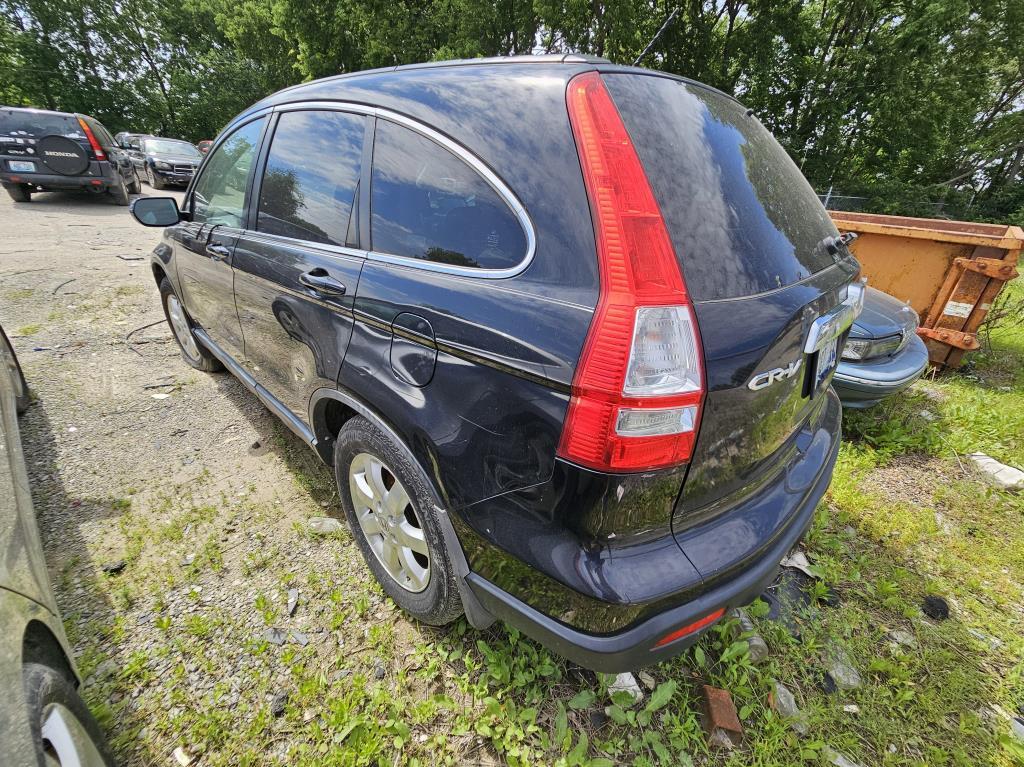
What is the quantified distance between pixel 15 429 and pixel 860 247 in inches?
234

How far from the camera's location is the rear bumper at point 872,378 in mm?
2840

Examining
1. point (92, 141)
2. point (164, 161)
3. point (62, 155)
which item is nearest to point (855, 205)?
point (92, 141)

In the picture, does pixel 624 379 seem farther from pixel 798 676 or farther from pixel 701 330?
pixel 798 676

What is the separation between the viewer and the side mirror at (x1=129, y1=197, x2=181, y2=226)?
9.41 ft

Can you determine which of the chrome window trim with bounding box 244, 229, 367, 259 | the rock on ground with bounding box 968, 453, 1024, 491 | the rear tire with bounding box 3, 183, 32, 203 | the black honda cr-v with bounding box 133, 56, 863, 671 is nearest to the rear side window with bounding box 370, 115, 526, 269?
the black honda cr-v with bounding box 133, 56, 863, 671

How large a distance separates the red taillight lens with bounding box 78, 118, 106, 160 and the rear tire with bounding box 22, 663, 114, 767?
12643 mm

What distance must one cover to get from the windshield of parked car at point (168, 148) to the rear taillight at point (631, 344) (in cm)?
1738

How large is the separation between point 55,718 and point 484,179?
168 centimetres

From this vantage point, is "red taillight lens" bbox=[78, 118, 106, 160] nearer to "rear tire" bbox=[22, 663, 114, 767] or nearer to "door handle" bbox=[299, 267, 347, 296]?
"door handle" bbox=[299, 267, 347, 296]

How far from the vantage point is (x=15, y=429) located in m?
2.04

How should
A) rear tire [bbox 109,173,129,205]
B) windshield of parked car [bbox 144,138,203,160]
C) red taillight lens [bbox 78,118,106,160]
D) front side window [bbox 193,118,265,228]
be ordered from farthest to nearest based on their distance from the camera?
windshield of parked car [bbox 144,138,203,160], rear tire [bbox 109,173,129,205], red taillight lens [bbox 78,118,106,160], front side window [bbox 193,118,265,228]

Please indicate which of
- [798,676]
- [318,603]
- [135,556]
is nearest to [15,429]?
[135,556]

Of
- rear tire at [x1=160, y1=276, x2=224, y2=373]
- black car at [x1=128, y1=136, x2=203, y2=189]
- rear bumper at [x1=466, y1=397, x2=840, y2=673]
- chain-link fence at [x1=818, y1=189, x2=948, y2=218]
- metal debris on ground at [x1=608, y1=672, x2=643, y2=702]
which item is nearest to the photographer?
rear bumper at [x1=466, y1=397, x2=840, y2=673]

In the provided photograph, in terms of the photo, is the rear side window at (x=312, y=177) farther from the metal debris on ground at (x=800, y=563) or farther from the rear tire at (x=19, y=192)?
the rear tire at (x=19, y=192)
